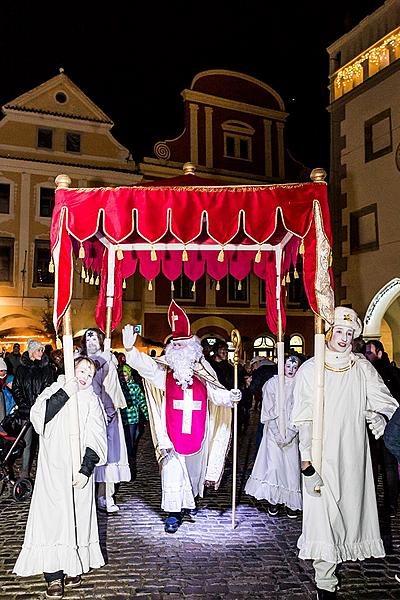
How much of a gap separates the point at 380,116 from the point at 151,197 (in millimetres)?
10527

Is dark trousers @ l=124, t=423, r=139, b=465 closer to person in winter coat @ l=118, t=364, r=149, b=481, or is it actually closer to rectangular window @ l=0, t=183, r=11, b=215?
person in winter coat @ l=118, t=364, r=149, b=481

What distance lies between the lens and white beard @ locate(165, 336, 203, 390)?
6652mm

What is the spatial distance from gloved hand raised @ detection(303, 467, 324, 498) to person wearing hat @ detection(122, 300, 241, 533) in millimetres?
1743

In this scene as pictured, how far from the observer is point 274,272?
840cm

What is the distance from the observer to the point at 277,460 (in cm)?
705

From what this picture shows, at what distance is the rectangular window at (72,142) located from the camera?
2286 centimetres

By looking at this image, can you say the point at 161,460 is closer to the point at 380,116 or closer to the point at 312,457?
the point at 312,457

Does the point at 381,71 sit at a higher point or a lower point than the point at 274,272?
higher

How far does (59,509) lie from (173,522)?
6.23ft

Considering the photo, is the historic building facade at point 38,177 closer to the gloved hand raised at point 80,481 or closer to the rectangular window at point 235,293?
the rectangular window at point 235,293

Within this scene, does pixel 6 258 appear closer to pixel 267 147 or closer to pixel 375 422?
pixel 267 147

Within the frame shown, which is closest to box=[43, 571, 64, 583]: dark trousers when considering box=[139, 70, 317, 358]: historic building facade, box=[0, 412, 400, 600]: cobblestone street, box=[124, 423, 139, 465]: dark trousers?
box=[0, 412, 400, 600]: cobblestone street

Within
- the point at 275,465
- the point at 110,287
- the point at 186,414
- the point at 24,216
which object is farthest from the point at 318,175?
the point at 24,216

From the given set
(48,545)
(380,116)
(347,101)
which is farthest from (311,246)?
(347,101)
